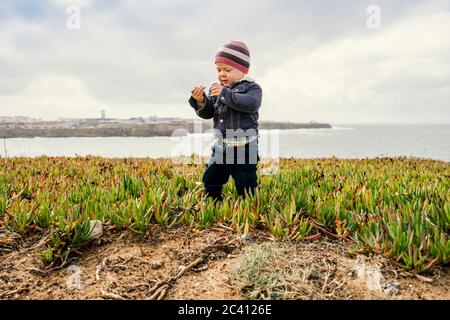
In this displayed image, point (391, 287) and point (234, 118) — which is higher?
point (234, 118)

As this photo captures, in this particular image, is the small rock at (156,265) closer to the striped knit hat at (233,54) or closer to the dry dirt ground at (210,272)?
the dry dirt ground at (210,272)

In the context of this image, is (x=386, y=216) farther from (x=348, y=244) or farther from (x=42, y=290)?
(x=42, y=290)

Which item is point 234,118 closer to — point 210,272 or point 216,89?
point 216,89

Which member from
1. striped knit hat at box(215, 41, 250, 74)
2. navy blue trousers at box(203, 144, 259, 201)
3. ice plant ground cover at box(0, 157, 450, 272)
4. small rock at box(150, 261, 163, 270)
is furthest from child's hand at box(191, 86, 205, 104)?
small rock at box(150, 261, 163, 270)

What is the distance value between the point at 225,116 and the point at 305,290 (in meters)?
2.04

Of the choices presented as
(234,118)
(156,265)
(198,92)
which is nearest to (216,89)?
(198,92)

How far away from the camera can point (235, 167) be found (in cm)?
366

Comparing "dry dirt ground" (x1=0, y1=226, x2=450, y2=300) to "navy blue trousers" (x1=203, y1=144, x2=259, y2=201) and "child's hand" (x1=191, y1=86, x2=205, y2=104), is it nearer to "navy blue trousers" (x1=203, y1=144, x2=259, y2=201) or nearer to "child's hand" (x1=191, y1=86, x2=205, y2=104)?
"navy blue trousers" (x1=203, y1=144, x2=259, y2=201)

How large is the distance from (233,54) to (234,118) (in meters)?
0.62

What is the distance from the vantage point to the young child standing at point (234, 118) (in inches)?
138

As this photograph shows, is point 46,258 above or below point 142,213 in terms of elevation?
below
